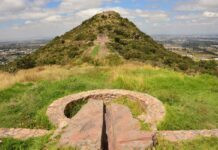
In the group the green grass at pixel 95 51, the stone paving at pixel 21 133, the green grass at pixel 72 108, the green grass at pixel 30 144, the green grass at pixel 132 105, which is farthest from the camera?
the green grass at pixel 95 51

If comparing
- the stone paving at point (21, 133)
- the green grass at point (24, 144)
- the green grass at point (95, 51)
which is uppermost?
the green grass at point (95, 51)

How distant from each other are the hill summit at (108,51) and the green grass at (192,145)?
15.6 metres

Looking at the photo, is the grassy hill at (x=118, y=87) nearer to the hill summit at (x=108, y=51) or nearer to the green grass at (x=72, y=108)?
the green grass at (x=72, y=108)

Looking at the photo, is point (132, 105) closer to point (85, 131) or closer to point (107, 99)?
point (107, 99)

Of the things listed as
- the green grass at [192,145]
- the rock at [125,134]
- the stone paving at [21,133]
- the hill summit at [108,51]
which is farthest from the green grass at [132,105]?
the hill summit at [108,51]

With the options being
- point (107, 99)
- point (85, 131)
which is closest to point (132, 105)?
point (107, 99)

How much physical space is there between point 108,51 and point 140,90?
15.3 m

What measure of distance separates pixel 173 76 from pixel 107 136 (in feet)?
23.4

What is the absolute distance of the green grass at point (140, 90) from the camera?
7.80 m

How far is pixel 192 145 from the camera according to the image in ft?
Answer: 18.7

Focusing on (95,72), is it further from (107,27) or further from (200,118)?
(107,27)

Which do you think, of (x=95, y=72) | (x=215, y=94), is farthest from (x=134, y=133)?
(x=95, y=72)

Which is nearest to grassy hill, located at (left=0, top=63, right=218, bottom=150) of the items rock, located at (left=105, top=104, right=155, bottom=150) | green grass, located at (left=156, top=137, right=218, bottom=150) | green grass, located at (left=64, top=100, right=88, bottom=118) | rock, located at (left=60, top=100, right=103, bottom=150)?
green grass, located at (left=156, top=137, right=218, bottom=150)

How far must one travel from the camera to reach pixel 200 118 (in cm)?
812
